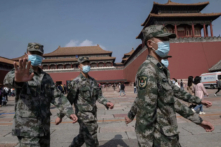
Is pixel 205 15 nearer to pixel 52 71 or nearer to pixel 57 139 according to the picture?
pixel 57 139

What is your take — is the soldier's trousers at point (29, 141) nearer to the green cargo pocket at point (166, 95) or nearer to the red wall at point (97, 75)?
the green cargo pocket at point (166, 95)

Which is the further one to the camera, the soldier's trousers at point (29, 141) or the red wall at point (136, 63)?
the red wall at point (136, 63)

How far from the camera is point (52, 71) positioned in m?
36.8

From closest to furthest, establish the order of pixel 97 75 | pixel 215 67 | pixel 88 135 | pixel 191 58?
pixel 88 135 → pixel 215 67 → pixel 191 58 → pixel 97 75

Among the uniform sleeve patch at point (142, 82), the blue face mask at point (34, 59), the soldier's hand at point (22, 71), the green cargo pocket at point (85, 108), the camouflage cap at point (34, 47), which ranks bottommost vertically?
the green cargo pocket at point (85, 108)

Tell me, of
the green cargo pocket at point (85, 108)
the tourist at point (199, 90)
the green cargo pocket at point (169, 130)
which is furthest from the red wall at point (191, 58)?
the green cargo pocket at point (169, 130)

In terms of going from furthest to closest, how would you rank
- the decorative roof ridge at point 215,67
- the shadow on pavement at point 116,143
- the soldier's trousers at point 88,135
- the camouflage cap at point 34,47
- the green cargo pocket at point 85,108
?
the decorative roof ridge at point 215,67 < the shadow on pavement at point 116,143 < the green cargo pocket at point 85,108 < the soldier's trousers at point 88,135 < the camouflage cap at point 34,47

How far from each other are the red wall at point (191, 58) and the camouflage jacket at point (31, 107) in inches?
751

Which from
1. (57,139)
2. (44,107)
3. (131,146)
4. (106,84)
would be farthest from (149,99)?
(106,84)

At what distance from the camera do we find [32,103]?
1.90 meters

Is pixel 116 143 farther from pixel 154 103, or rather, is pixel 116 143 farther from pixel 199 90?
pixel 199 90

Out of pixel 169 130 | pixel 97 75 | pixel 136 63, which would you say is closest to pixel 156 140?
pixel 169 130

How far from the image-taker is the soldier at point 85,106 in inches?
97.7

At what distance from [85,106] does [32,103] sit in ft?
2.83
